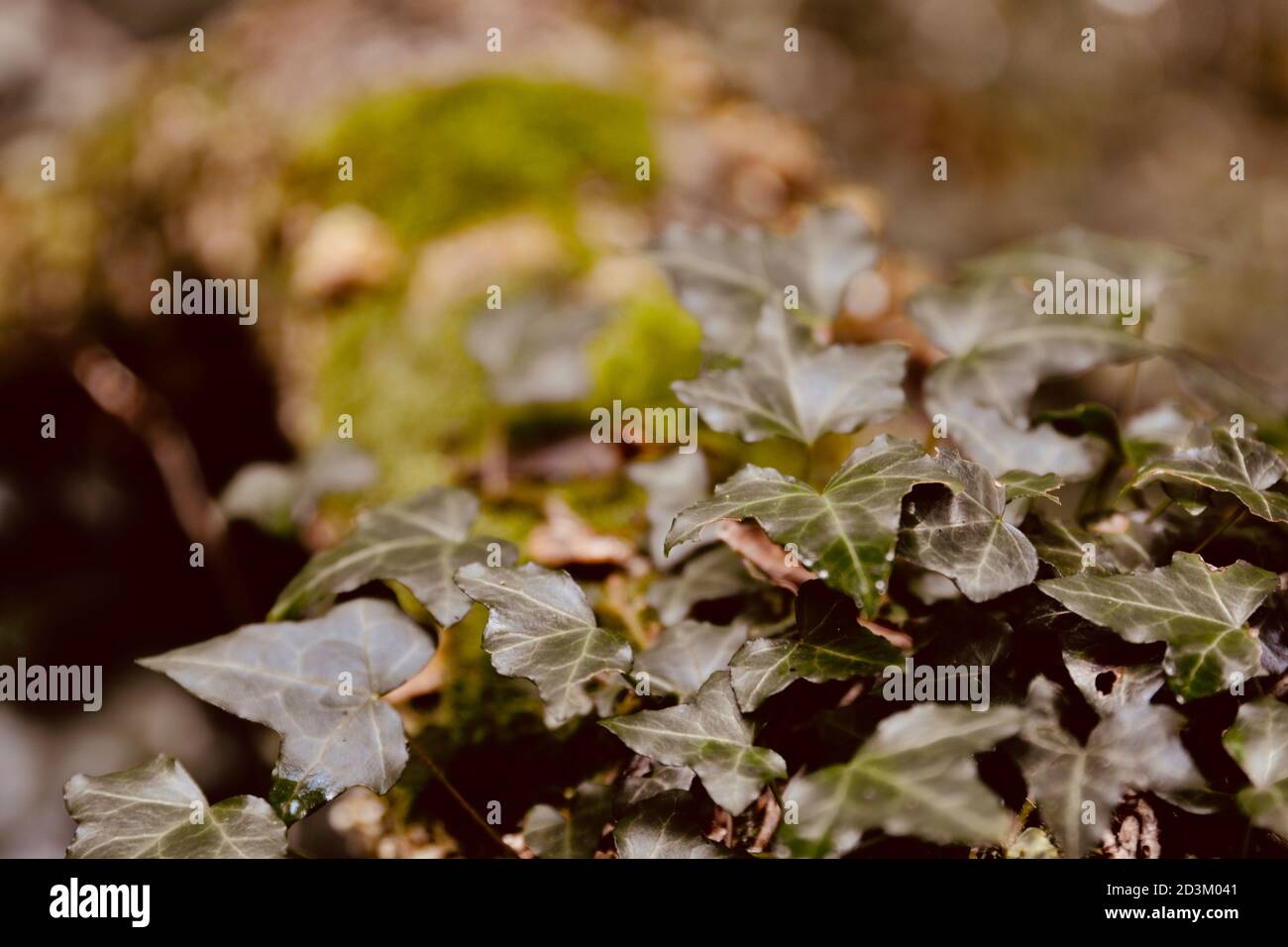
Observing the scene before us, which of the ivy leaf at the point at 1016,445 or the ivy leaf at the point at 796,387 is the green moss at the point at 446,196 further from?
the ivy leaf at the point at 1016,445

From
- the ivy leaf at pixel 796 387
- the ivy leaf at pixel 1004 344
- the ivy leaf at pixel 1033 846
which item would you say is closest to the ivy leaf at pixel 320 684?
the ivy leaf at pixel 796 387

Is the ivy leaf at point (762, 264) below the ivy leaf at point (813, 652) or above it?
above

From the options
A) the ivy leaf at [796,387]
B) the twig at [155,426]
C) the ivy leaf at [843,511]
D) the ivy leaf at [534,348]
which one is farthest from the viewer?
the twig at [155,426]

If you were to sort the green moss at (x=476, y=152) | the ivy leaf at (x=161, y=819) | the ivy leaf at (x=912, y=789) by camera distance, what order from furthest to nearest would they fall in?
the green moss at (x=476, y=152) < the ivy leaf at (x=161, y=819) < the ivy leaf at (x=912, y=789)

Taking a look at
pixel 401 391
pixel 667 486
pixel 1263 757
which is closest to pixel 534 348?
pixel 401 391

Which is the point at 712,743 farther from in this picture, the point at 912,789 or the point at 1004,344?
the point at 1004,344

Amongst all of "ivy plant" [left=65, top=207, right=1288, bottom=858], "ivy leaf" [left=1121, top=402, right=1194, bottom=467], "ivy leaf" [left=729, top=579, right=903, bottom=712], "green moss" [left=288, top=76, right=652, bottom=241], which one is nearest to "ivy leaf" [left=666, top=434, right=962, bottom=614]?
"ivy plant" [left=65, top=207, right=1288, bottom=858]
